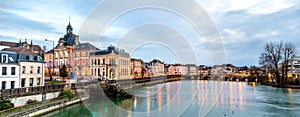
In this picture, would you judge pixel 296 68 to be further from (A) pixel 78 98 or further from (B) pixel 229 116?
(A) pixel 78 98

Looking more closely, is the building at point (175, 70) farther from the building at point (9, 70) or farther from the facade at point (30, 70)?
the building at point (9, 70)

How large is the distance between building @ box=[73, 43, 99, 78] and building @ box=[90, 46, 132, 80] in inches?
37.1

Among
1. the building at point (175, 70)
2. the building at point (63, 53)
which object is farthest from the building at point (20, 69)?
the building at point (175, 70)

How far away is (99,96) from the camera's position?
85.7ft

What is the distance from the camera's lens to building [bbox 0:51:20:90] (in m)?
19.0

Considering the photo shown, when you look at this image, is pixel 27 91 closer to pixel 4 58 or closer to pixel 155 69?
pixel 4 58

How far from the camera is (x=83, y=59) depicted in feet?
148

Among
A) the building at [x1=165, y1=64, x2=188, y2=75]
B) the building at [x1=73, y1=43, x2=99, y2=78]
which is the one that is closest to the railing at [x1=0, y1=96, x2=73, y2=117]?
the building at [x1=73, y1=43, x2=99, y2=78]

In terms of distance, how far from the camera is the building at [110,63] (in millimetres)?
41688

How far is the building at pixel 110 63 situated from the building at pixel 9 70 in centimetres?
2030

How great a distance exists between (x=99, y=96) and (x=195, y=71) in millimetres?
77224

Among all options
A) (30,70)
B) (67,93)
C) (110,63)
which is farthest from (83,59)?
(67,93)

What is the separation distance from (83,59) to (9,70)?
25.4 meters

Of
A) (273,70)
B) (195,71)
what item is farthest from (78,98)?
(195,71)
